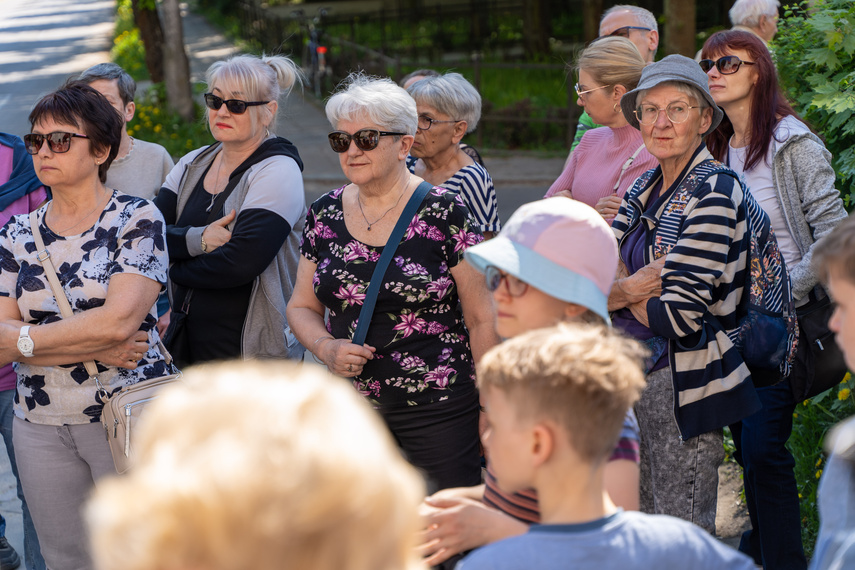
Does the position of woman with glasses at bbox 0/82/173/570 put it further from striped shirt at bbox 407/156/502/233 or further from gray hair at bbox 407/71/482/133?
gray hair at bbox 407/71/482/133

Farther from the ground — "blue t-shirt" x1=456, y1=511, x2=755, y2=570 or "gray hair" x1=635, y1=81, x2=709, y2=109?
"gray hair" x1=635, y1=81, x2=709, y2=109

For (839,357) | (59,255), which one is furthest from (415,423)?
(839,357)

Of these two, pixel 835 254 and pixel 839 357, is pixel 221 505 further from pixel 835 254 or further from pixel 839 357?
pixel 839 357

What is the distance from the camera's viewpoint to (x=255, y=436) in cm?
102

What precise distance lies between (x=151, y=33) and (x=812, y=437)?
12.8 meters

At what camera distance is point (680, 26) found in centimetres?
1190

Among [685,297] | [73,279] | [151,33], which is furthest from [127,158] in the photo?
[151,33]

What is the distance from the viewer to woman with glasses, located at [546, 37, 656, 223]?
3.80 metres

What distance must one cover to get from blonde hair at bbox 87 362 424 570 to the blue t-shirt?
51 cm

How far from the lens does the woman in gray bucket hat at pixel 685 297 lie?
2775 mm

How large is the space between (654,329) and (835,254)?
1.16 metres

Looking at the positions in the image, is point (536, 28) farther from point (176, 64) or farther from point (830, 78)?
point (830, 78)

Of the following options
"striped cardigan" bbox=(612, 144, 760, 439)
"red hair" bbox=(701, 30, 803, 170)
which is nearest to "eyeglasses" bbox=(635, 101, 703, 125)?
"striped cardigan" bbox=(612, 144, 760, 439)

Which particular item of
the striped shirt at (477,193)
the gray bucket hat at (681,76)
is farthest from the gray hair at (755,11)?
the gray bucket hat at (681,76)
